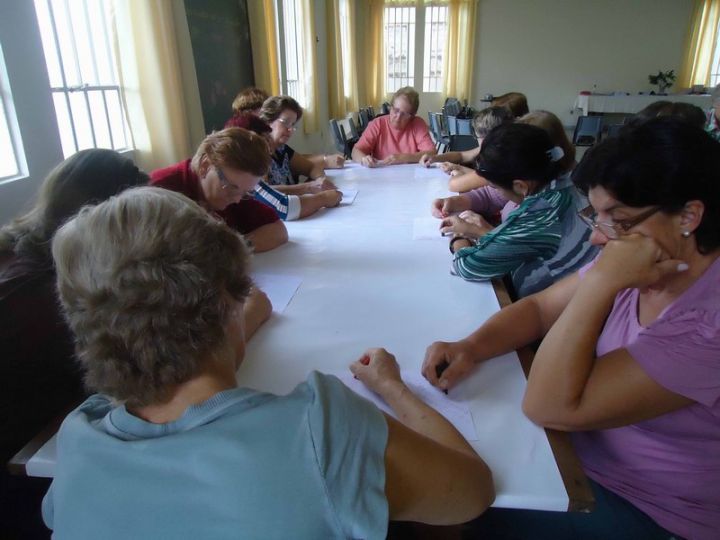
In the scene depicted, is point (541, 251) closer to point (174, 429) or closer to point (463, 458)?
point (463, 458)

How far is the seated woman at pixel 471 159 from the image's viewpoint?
261cm

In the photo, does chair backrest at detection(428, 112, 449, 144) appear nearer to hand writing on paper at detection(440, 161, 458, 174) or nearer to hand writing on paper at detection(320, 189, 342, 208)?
hand writing on paper at detection(440, 161, 458, 174)

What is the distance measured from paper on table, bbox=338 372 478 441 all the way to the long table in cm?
1

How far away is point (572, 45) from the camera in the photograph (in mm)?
9352

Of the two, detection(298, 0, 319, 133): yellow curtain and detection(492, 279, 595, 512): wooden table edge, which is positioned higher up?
detection(298, 0, 319, 133): yellow curtain

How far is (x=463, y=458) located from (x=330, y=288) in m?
0.84

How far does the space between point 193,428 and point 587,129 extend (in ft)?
24.3

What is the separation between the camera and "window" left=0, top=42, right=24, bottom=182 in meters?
1.83

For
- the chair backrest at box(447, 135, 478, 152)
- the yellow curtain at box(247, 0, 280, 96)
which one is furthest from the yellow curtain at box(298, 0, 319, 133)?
the chair backrest at box(447, 135, 478, 152)

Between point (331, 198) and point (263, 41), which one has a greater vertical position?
point (263, 41)

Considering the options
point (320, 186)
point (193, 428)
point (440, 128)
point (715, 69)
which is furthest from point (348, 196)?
point (715, 69)

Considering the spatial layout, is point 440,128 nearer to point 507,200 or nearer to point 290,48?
point 290,48

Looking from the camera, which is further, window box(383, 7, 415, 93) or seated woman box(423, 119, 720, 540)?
window box(383, 7, 415, 93)

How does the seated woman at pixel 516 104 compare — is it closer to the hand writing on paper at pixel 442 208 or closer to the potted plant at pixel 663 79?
the hand writing on paper at pixel 442 208
